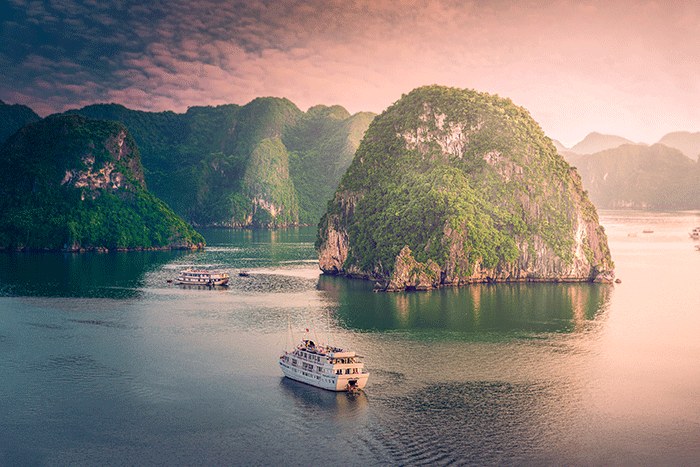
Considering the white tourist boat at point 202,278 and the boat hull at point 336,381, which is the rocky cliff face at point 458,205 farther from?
the boat hull at point 336,381

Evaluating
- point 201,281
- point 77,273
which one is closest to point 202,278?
point 201,281

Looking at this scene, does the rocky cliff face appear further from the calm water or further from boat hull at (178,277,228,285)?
boat hull at (178,277,228,285)

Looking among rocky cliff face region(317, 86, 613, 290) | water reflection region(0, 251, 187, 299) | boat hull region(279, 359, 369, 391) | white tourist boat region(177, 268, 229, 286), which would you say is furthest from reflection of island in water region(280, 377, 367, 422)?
white tourist boat region(177, 268, 229, 286)

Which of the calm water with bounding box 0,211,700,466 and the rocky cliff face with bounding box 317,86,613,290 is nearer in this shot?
the calm water with bounding box 0,211,700,466

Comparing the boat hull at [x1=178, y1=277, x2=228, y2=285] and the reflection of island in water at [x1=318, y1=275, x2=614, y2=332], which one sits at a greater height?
the boat hull at [x1=178, y1=277, x2=228, y2=285]

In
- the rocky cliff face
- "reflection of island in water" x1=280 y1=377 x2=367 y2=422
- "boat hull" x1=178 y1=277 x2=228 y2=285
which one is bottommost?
"reflection of island in water" x1=280 y1=377 x2=367 y2=422

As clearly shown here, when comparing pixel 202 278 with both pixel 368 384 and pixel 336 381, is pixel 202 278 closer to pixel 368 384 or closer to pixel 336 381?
pixel 368 384

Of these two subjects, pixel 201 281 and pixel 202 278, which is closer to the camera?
pixel 201 281

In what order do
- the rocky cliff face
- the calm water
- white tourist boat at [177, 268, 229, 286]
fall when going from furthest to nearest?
1. white tourist boat at [177, 268, 229, 286]
2. the rocky cliff face
3. the calm water
